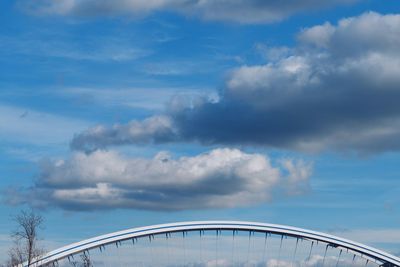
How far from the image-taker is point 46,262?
117m

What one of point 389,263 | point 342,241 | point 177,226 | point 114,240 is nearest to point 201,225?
point 177,226

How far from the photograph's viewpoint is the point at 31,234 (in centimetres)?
10619

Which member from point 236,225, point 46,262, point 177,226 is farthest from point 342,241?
point 46,262

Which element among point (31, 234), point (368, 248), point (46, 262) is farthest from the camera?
point (368, 248)

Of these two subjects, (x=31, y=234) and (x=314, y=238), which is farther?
(x=314, y=238)

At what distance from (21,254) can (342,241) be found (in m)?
44.7

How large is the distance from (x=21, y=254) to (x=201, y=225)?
975 inches

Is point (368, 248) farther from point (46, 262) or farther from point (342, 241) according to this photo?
point (46, 262)

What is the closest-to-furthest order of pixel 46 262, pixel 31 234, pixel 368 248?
pixel 31 234 < pixel 46 262 < pixel 368 248

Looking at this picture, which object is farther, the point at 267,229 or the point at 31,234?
the point at 267,229

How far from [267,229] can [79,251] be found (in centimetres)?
2593

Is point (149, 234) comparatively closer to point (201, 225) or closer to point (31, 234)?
point (201, 225)

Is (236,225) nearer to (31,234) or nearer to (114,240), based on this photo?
(114,240)

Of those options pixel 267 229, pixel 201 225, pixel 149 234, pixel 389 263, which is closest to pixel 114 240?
pixel 149 234
